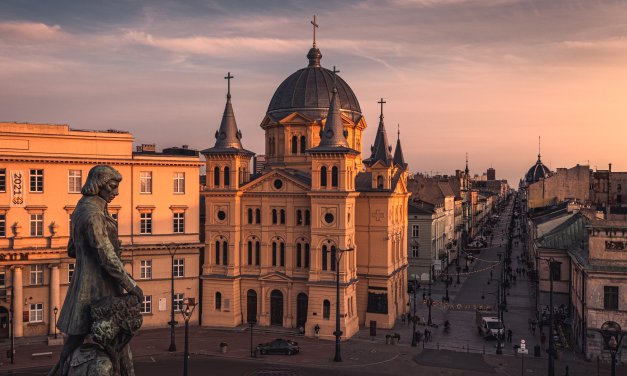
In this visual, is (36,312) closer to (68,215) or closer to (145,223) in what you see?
(68,215)

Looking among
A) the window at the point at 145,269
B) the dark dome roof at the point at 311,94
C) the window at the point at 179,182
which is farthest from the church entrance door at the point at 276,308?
the dark dome roof at the point at 311,94

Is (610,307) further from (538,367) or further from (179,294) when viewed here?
(179,294)

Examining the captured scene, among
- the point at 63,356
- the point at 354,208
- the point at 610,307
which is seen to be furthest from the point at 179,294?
the point at 63,356

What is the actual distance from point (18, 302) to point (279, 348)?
22.8 m

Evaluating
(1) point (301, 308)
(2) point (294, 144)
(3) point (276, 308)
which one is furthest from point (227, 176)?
(1) point (301, 308)

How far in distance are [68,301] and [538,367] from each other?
137 feet

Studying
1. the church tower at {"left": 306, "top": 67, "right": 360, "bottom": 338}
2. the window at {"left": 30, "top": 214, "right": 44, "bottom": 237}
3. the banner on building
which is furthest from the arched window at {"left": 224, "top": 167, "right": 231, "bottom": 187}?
the banner on building

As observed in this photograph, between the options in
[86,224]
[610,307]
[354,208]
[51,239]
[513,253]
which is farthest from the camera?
[513,253]

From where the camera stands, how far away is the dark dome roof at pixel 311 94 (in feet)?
215

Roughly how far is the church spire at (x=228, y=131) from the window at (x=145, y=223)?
9991 millimetres

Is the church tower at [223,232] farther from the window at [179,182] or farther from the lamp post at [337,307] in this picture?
the lamp post at [337,307]

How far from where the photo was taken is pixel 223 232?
59.1 metres

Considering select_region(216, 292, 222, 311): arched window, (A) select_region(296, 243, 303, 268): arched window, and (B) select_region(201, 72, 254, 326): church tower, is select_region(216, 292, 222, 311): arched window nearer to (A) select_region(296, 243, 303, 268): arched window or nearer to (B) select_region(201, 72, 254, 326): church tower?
(B) select_region(201, 72, 254, 326): church tower

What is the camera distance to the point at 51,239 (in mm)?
52062
